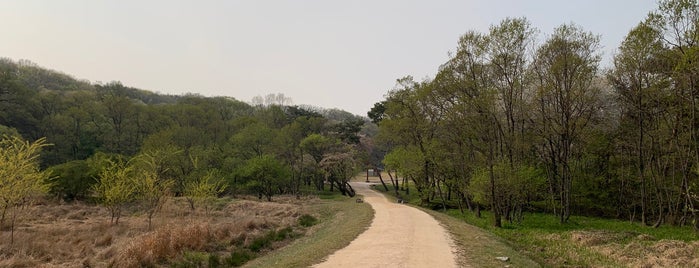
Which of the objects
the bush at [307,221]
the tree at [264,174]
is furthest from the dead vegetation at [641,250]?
the tree at [264,174]

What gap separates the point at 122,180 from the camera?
29312 millimetres

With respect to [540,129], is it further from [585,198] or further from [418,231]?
[418,231]

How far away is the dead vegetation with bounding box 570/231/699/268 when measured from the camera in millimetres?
14775

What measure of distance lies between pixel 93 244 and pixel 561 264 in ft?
73.1

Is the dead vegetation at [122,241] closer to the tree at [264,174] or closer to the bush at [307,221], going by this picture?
the bush at [307,221]

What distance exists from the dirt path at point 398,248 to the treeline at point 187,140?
106ft

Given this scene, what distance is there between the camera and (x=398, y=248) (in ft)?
53.0

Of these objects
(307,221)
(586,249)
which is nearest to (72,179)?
(307,221)

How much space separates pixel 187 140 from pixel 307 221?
4233 cm

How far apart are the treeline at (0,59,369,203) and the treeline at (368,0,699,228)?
24.2m

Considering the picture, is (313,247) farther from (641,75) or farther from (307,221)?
(641,75)

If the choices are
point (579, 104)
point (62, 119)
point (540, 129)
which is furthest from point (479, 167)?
point (62, 119)

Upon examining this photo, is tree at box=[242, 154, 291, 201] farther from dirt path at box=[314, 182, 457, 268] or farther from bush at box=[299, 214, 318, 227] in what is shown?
dirt path at box=[314, 182, 457, 268]

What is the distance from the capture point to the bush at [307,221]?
29.4 m
